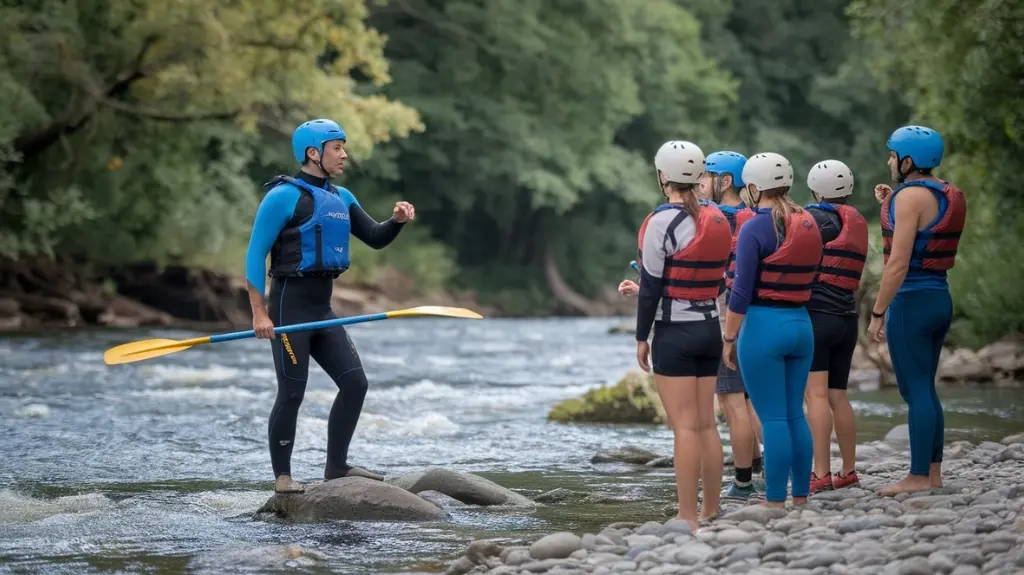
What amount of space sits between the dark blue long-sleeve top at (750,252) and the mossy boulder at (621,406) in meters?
6.02

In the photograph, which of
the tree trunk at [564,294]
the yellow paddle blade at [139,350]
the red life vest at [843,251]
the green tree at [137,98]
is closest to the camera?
the red life vest at [843,251]

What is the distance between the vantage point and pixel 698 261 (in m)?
6.93

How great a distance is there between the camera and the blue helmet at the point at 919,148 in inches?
309

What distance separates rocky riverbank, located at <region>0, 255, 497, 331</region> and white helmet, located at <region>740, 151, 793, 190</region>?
21.3m

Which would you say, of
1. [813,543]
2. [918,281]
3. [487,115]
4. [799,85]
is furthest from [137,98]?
[799,85]

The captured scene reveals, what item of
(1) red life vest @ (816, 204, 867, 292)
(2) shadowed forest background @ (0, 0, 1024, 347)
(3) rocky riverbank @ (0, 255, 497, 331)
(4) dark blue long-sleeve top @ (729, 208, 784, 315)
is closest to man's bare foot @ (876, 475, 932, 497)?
(1) red life vest @ (816, 204, 867, 292)

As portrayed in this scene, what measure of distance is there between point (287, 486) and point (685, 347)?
2.35 meters

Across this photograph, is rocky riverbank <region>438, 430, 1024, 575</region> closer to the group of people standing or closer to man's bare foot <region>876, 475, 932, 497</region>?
man's bare foot <region>876, 475, 932, 497</region>

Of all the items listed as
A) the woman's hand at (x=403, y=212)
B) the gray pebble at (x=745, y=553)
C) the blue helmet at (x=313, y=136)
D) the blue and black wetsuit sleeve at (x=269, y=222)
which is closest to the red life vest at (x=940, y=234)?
the gray pebble at (x=745, y=553)

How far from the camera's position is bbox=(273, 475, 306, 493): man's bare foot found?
26.5ft

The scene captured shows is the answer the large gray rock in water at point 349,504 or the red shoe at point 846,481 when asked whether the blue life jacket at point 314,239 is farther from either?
the red shoe at point 846,481

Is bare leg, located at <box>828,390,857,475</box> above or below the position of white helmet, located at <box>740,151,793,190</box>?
below

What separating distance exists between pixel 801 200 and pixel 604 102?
694cm

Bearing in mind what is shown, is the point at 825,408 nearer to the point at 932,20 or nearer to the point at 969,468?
the point at 969,468
